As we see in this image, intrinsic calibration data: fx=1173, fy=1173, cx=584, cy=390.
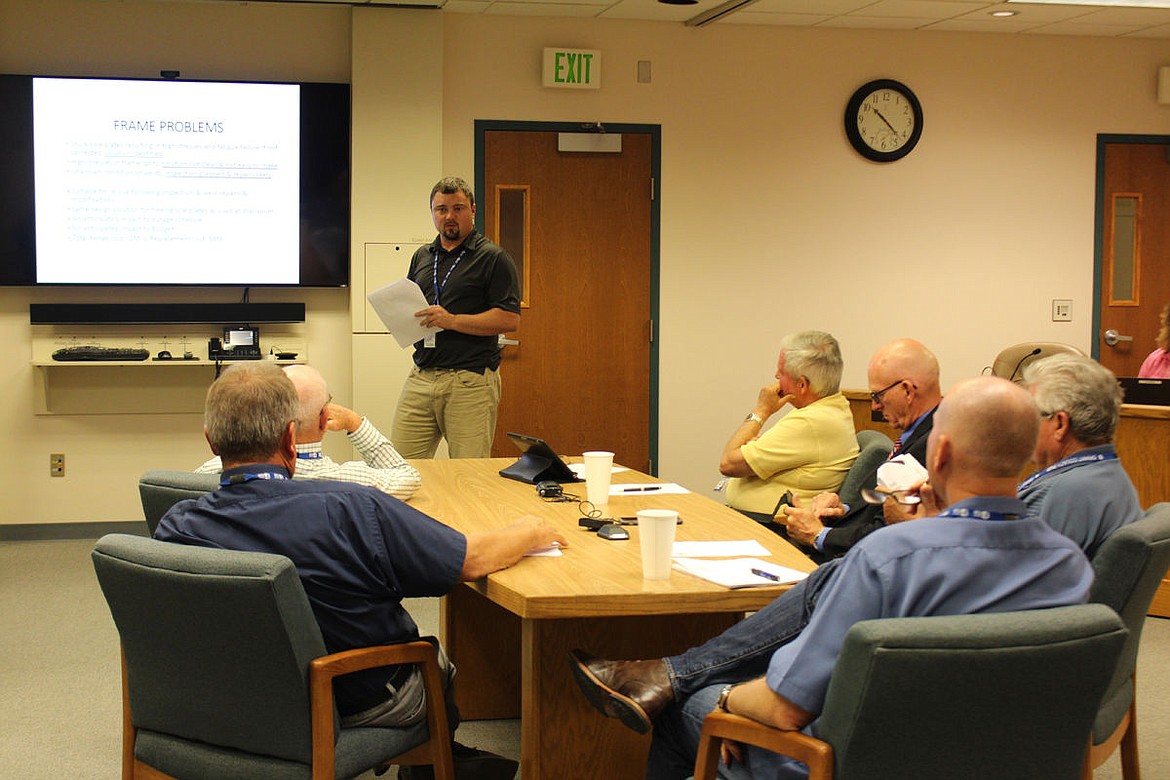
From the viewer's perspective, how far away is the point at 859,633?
164 centimetres

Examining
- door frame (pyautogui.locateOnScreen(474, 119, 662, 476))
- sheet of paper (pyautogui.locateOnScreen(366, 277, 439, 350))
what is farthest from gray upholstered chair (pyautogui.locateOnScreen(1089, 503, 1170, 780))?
door frame (pyautogui.locateOnScreen(474, 119, 662, 476))

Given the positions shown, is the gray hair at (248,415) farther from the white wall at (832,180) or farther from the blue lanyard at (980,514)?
the white wall at (832,180)

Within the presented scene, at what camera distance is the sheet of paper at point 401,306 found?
4.91m

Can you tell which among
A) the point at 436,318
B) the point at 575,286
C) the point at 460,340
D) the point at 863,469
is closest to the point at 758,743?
the point at 863,469

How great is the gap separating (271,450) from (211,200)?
4190 millimetres

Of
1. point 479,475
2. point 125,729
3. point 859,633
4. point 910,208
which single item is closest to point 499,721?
point 479,475

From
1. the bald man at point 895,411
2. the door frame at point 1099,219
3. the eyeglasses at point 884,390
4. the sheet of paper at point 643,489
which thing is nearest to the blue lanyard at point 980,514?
the bald man at point 895,411

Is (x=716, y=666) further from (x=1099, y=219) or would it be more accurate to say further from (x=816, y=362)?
(x=1099, y=219)

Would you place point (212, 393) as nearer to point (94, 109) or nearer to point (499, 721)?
point (499, 721)

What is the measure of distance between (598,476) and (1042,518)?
3.85 feet

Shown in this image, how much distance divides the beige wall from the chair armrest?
4.49m

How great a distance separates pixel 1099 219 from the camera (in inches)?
278

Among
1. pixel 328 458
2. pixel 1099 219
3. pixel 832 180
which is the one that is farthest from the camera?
pixel 1099 219

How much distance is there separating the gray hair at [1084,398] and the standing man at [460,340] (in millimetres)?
2800
